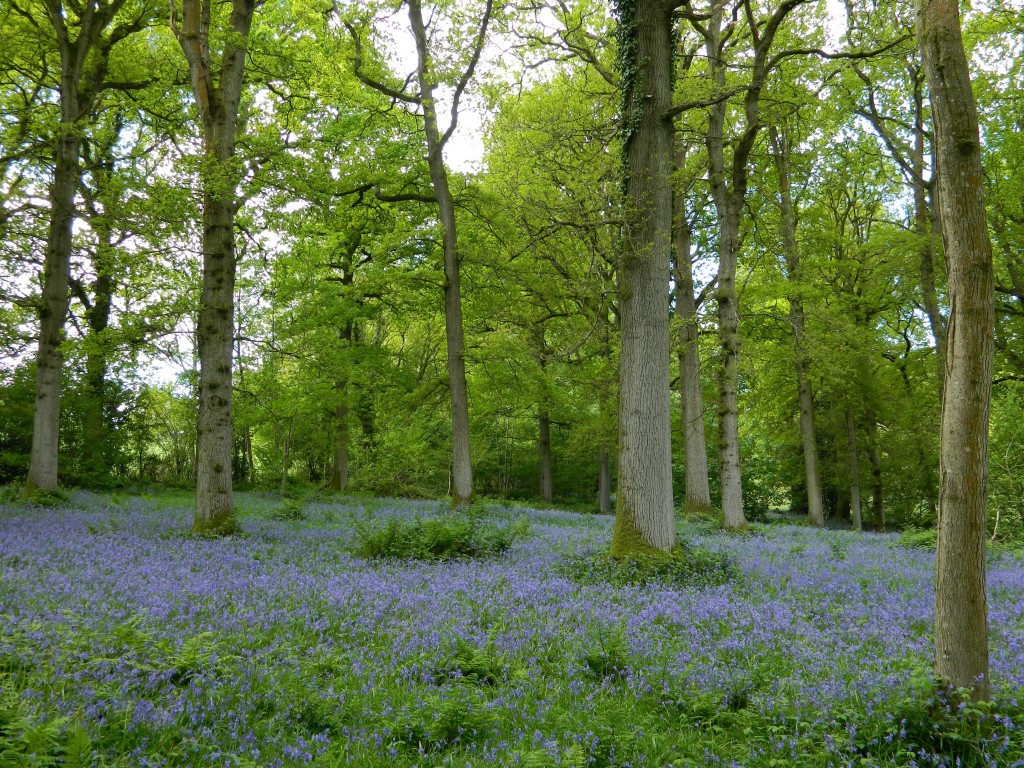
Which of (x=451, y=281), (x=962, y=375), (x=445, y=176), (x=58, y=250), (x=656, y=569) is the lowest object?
(x=656, y=569)

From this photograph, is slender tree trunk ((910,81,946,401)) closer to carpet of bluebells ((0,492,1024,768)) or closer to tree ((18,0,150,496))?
carpet of bluebells ((0,492,1024,768))

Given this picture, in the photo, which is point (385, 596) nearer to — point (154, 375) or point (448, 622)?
Result: point (448, 622)

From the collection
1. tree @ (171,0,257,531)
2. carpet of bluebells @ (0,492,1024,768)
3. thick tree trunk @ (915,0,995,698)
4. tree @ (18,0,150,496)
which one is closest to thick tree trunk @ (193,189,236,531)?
tree @ (171,0,257,531)

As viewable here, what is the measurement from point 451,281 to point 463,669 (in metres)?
14.9

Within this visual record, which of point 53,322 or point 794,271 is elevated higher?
point 794,271

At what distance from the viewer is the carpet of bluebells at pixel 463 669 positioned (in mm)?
3428

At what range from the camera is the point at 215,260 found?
39.6 feet

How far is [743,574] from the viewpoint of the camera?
907 centimetres

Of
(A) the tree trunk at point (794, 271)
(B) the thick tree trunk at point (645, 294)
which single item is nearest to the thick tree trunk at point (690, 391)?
(A) the tree trunk at point (794, 271)

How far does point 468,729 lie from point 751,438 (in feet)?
123

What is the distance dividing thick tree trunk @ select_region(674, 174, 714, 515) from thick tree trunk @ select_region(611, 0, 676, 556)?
27.3 feet

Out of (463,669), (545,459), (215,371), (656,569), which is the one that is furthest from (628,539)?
(545,459)

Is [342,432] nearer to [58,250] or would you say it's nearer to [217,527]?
[58,250]

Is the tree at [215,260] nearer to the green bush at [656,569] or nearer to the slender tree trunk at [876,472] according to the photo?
the green bush at [656,569]
